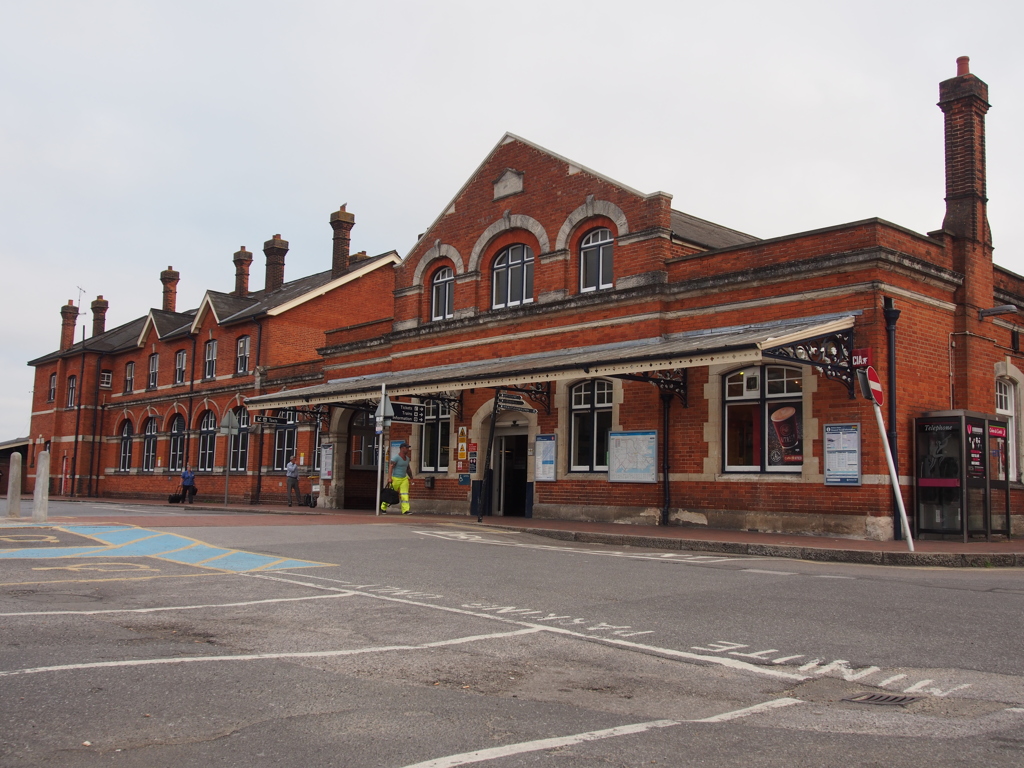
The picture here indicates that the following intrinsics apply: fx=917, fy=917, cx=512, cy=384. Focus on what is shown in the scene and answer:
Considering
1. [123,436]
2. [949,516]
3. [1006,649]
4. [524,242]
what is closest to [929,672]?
[1006,649]

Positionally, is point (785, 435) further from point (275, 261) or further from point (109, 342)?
point (109, 342)

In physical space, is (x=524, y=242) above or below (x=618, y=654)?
above

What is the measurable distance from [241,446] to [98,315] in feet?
73.9

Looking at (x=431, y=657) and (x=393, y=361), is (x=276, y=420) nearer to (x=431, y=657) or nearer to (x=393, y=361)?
(x=393, y=361)

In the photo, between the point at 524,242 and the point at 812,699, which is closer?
the point at 812,699

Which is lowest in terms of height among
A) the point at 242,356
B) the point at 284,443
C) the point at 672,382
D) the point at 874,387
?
the point at 284,443

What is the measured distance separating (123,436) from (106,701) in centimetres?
4451

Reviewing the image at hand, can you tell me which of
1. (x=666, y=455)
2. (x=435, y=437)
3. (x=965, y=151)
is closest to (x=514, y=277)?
(x=435, y=437)

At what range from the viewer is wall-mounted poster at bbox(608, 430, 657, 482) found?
1955 cm

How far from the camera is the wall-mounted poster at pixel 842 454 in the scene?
16.3 metres

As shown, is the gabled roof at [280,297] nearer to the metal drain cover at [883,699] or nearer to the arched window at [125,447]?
the arched window at [125,447]

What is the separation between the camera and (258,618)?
25.1 feet

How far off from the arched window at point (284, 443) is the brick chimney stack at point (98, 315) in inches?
→ 971

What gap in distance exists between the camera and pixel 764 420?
17875 millimetres
